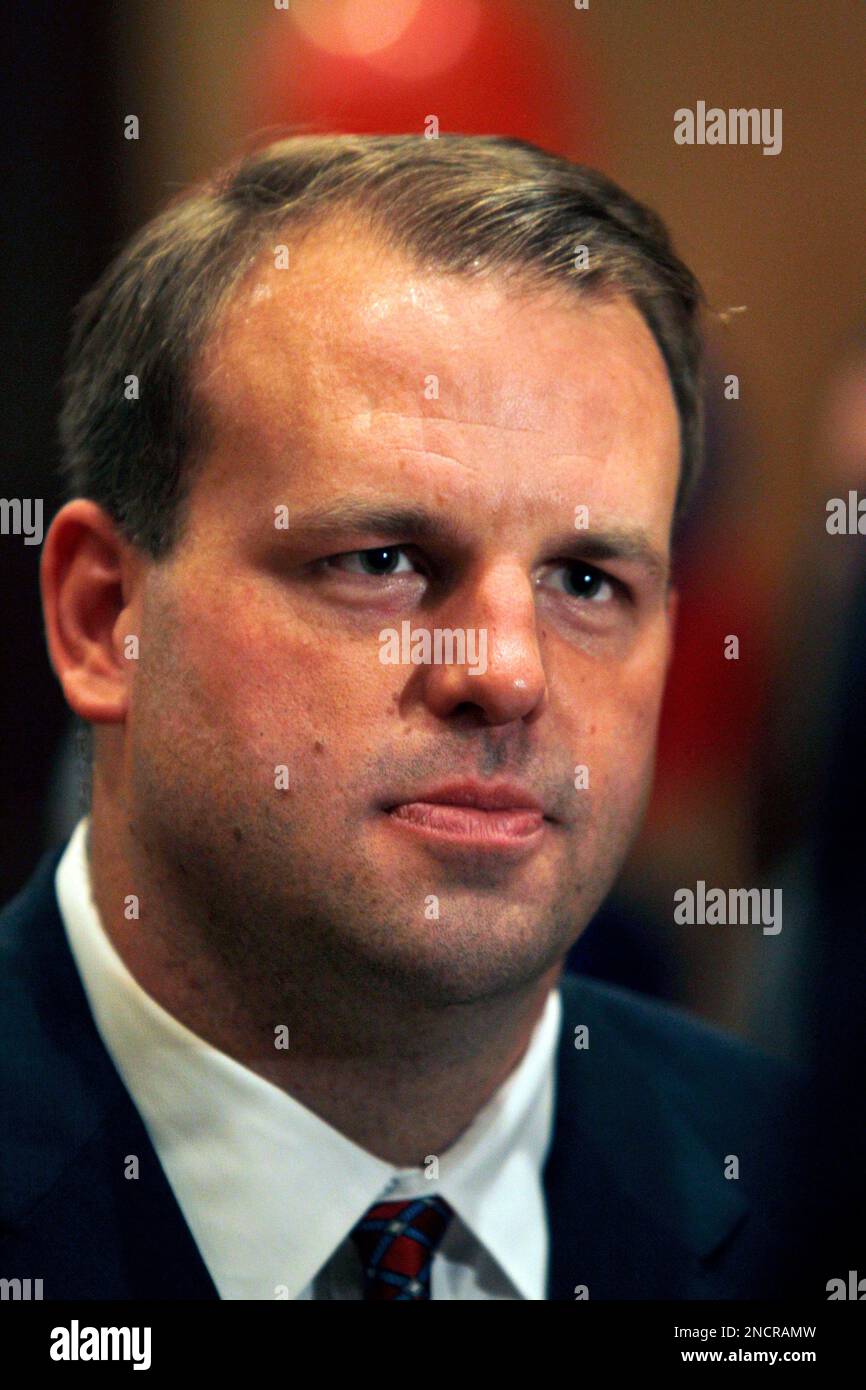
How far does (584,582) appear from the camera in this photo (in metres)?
1.41

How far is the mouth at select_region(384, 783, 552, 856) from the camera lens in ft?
4.23

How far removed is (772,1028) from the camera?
75.3 inches

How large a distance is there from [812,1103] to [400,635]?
0.93m

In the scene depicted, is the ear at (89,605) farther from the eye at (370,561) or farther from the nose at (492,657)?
the nose at (492,657)

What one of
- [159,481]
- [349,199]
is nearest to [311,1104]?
[159,481]

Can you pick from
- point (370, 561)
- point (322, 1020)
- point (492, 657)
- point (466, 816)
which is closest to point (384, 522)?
point (370, 561)

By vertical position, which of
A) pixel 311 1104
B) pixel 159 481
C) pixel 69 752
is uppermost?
pixel 159 481

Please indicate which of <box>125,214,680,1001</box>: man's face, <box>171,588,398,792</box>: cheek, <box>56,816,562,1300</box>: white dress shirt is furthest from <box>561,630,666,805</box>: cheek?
<box>56,816,562,1300</box>: white dress shirt

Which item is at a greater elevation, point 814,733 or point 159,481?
point 159,481

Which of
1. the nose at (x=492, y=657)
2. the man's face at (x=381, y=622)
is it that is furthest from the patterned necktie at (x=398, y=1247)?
the nose at (x=492, y=657)

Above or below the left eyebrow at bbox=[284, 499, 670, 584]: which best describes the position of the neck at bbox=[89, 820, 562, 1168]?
below

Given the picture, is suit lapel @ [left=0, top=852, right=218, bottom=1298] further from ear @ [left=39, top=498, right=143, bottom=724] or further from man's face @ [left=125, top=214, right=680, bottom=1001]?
ear @ [left=39, top=498, right=143, bottom=724]

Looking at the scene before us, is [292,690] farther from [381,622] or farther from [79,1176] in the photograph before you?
[79,1176]
